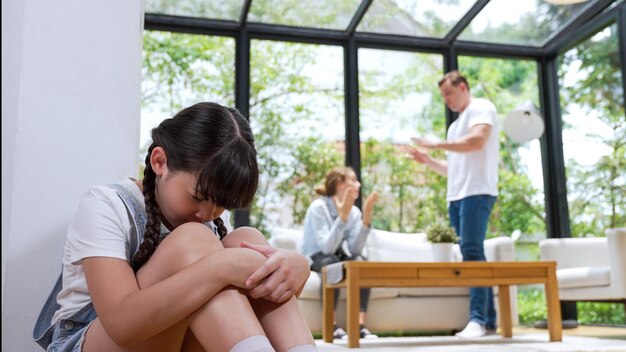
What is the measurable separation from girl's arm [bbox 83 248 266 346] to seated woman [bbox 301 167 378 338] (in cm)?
288

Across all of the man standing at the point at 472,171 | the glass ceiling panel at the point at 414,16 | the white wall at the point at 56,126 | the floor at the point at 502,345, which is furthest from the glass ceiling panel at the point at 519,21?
the white wall at the point at 56,126

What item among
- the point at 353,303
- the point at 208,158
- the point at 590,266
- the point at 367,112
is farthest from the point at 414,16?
the point at 208,158

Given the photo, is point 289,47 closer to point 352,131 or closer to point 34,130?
point 352,131

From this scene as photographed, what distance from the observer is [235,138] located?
51.3 inches

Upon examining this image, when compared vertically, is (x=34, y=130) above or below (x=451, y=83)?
below

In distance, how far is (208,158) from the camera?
1.27 meters

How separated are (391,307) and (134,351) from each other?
3.36 metres

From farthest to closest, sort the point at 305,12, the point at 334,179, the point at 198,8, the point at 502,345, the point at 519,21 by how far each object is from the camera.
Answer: the point at 519,21, the point at 305,12, the point at 198,8, the point at 334,179, the point at 502,345

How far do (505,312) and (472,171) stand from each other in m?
0.89

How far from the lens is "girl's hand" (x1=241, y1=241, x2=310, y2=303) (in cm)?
122

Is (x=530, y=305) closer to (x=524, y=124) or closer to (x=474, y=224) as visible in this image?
(x=524, y=124)

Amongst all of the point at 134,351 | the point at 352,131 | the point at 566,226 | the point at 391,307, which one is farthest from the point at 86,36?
the point at 566,226

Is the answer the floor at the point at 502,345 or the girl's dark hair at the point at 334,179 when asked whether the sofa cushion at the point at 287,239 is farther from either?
the floor at the point at 502,345

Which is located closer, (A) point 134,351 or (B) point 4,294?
(A) point 134,351
